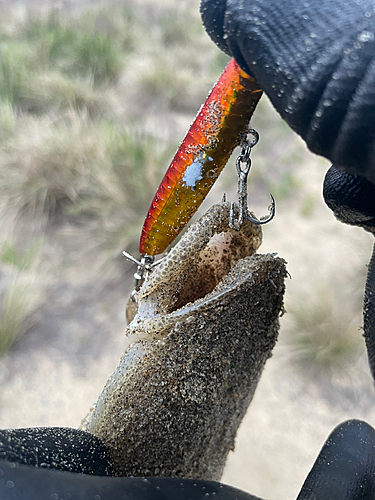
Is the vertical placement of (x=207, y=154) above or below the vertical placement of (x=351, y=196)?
above

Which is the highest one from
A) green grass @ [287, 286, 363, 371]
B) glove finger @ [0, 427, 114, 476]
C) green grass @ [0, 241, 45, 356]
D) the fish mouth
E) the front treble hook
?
the front treble hook

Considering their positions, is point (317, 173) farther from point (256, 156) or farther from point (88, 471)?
point (88, 471)

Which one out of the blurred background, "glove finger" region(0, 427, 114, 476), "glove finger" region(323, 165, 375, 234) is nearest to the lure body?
"glove finger" region(323, 165, 375, 234)

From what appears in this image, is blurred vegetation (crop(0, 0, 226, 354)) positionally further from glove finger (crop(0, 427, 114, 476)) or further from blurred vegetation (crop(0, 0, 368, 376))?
glove finger (crop(0, 427, 114, 476))

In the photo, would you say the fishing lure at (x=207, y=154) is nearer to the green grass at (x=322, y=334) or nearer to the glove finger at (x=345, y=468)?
Result: the glove finger at (x=345, y=468)

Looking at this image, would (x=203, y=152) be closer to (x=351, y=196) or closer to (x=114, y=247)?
(x=351, y=196)

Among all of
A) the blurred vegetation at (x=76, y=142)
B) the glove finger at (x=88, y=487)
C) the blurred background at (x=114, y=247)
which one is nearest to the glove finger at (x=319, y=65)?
the glove finger at (x=88, y=487)

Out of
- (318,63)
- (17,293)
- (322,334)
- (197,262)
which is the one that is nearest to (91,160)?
(17,293)
